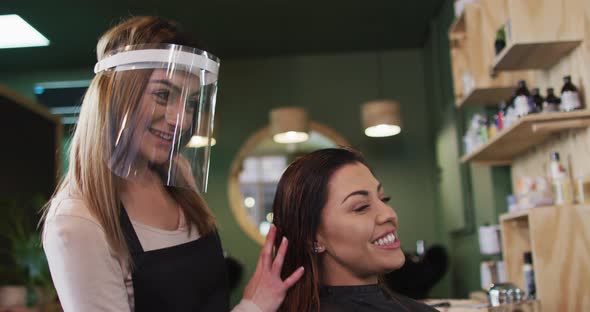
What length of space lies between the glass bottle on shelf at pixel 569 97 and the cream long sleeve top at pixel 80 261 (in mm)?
1681

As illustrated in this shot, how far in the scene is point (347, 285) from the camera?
1584 millimetres

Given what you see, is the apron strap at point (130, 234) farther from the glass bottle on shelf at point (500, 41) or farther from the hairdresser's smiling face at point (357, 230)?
the glass bottle on shelf at point (500, 41)

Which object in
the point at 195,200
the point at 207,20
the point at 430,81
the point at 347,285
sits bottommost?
the point at 347,285

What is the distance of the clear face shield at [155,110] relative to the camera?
1.28 metres

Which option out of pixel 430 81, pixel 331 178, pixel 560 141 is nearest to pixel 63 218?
pixel 331 178

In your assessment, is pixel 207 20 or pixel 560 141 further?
pixel 207 20

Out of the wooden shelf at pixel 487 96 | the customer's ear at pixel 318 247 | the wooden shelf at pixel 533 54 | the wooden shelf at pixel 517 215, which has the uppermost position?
the wooden shelf at pixel 487 96

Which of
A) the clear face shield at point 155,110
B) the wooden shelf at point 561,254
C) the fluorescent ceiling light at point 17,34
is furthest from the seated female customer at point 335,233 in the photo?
the fluorescent ceiling light at point 17,34

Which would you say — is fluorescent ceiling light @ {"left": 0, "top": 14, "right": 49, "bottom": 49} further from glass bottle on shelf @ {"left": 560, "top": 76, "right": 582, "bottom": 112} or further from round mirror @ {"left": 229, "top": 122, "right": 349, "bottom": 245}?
glass bottle on shelf @ {"left": 560, "top": 76, "right": 582, "bottom": 112}

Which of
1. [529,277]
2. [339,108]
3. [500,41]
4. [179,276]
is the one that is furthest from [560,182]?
[339,108]

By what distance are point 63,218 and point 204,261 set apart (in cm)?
39

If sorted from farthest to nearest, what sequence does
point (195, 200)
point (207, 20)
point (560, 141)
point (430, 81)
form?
point (430, 81)
point (207, 20)
point (560, 141)
point (195, 200)

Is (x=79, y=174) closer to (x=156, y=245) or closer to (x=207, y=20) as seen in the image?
(x=156, y=245)

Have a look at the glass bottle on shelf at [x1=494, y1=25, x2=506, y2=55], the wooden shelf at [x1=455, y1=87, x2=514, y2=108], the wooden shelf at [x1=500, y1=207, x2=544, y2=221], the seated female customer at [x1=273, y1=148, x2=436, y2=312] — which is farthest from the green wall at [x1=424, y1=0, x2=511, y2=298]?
the seated female customer at [x1=273, y1=148, x2=436, y2=312]
